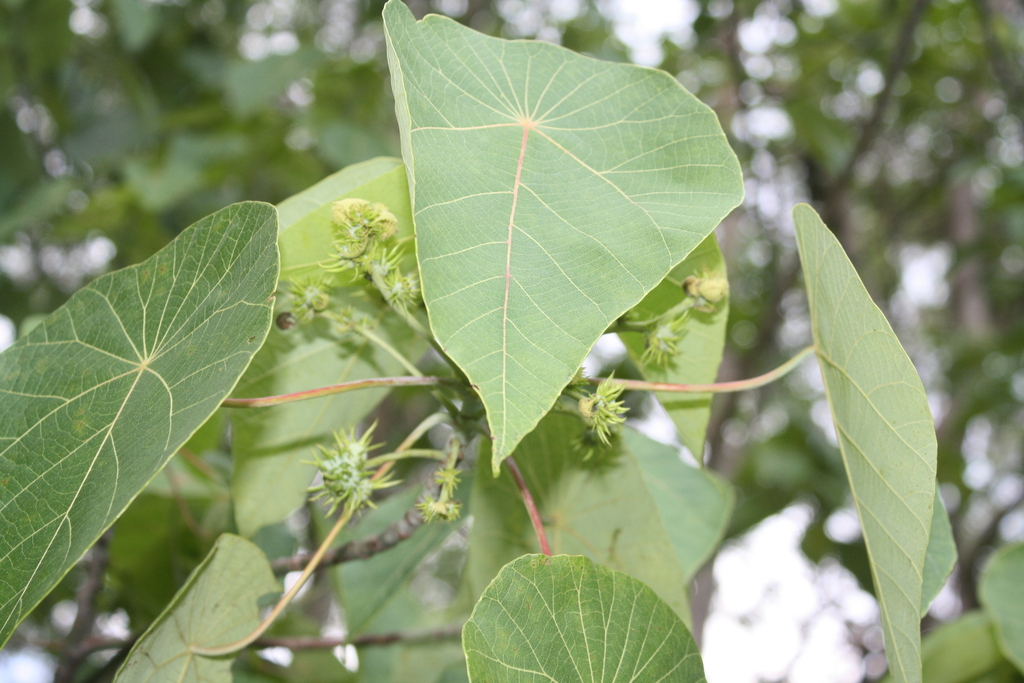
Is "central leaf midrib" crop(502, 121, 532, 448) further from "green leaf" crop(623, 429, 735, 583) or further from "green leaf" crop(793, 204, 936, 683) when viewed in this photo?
"green leaf" crop(623, 429, 735, 583)

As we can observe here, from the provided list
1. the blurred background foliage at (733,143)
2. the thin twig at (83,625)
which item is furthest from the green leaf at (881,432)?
the blurred background foliage at (733,143)

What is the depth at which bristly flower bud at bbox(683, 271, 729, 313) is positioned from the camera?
68 centimetres

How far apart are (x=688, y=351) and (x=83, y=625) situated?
84cm

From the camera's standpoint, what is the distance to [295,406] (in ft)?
2.70

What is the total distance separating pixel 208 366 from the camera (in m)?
0.53

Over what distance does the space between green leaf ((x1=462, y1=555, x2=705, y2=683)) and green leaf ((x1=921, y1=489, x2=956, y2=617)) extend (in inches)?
11.2

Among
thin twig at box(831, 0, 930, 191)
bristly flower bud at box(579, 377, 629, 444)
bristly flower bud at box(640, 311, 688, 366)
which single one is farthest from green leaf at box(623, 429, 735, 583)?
thin twig at box(831, 0, 930, 191)

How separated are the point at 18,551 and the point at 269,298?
252 millimetres

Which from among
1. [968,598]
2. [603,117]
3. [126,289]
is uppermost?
[603,117]

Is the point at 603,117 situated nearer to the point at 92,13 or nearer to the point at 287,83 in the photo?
the point at 287,83

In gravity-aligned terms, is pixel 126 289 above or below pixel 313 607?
above

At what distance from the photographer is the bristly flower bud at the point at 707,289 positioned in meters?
0.68

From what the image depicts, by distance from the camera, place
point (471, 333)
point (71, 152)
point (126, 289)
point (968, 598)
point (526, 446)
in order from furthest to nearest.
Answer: point (71, 152) < point (968, 598) < point (526, 446) < point (126, 289) < point (471, 333)

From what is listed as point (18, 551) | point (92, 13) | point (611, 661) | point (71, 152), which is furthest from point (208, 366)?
point (92, 13)
